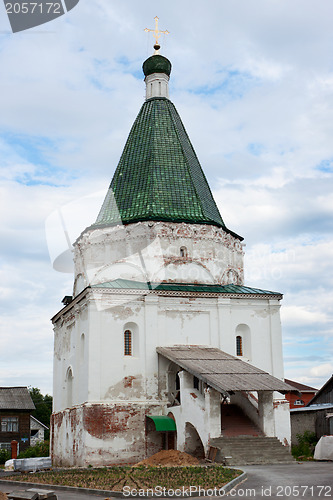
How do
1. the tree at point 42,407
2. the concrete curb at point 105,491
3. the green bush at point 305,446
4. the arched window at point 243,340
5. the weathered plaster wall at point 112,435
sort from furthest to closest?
the tree at point 42,407 < the arched window at point 243,340 < the green bush at point 305,446 < the weathered plaster wall at point 112,435 < the concrete curb at point 105,491

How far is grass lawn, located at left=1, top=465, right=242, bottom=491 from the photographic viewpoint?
12195 mm

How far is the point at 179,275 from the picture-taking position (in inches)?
936

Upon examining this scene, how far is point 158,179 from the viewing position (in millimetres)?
25344

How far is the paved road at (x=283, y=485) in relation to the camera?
10.6 meters

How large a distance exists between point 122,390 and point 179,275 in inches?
202

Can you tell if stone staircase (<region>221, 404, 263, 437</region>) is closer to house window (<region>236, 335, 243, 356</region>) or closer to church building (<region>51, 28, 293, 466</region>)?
church building (<region>51, 28, 293, 466</region>)

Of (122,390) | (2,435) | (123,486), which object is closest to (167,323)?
(122,390)

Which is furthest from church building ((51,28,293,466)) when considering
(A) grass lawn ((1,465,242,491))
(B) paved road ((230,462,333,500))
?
(A) grass lawn ((1,465,242,491))

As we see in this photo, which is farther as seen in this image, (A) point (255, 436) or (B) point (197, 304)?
(B) point (197, 304)

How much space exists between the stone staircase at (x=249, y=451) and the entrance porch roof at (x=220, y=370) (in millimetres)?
1492

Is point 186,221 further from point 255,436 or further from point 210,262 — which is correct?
point 255,436

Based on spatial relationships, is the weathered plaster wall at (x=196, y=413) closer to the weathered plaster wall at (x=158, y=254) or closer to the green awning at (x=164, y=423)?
the green awning at (x=164, y=423)

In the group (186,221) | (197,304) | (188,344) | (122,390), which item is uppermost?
(186,221)

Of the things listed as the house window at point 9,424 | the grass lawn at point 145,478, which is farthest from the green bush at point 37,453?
the grass lawn at point 145,478
